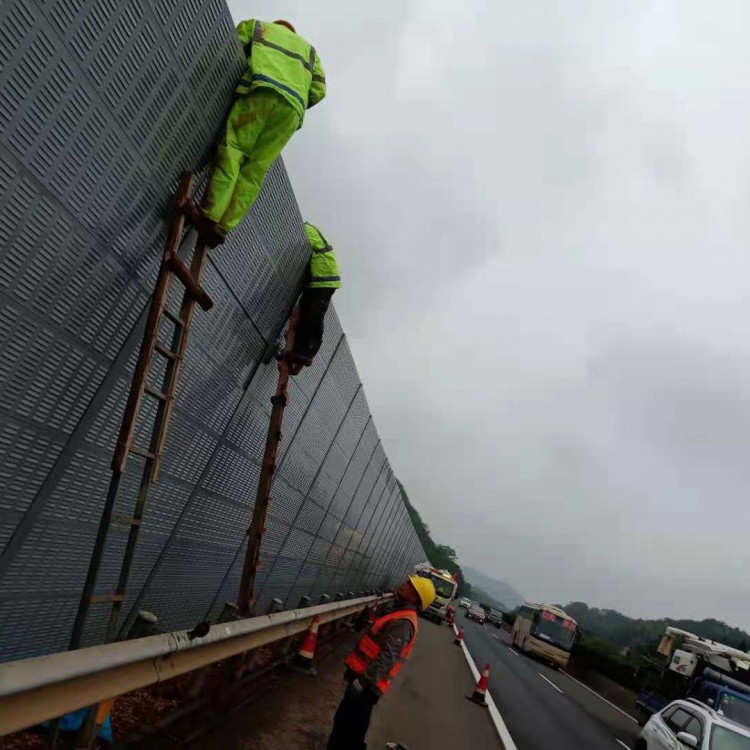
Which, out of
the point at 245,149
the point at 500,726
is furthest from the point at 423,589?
the point at 500,726

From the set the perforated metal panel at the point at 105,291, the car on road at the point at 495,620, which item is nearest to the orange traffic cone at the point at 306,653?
the perforated metal panel at the point at 105,291

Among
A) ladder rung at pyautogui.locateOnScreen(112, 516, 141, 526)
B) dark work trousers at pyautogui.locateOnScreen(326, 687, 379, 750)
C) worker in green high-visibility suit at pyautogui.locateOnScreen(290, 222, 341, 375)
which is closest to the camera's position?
ladder rung at pyautogui.locateOnScreen(112, 516, 141, 526)

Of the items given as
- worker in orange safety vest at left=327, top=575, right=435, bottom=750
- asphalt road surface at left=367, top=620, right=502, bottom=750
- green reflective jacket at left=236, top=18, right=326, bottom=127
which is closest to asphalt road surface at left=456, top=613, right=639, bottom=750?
asphalt road surface at left=367, top=620, right=502, bottom=750

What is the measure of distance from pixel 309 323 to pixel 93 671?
431 cm

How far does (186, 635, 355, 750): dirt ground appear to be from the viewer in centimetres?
536

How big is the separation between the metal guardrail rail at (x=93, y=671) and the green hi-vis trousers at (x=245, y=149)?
2.45 metres

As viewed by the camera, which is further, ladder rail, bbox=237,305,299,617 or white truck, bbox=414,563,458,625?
white truck, bbox=414,563,458,625

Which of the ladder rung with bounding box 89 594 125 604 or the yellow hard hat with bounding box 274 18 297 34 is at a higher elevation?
the yellow hard hat with bounding box 274 18 297 34

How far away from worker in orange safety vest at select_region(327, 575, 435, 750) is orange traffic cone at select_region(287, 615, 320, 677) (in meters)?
3.28

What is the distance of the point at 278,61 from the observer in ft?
13.7

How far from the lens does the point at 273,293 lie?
20.0ft

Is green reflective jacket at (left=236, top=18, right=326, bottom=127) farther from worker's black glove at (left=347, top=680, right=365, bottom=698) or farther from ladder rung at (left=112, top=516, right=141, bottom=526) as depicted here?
worker's black glove at (left=347, top=680, right=365, bottom=698)

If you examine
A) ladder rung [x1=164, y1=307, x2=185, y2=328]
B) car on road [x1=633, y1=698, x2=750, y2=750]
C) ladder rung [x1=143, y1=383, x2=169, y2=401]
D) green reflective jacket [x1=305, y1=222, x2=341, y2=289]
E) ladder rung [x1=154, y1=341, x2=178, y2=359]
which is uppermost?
green reflective jacket [x1=305, y1=222, x2=341, y2=289]

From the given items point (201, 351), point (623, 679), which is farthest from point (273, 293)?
point (623, 679)
